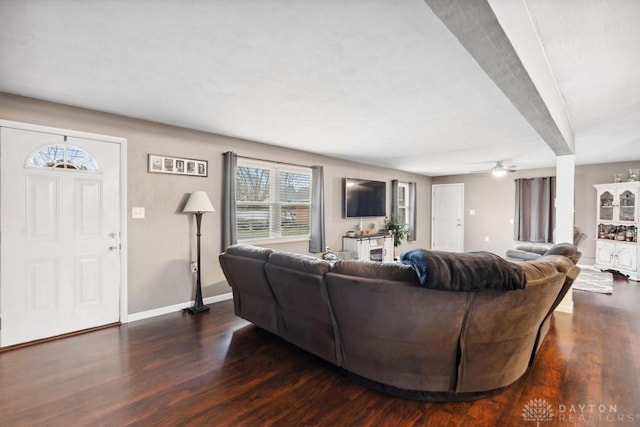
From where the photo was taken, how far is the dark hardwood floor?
183 cm

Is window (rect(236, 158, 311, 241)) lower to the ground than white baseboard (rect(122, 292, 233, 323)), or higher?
higher

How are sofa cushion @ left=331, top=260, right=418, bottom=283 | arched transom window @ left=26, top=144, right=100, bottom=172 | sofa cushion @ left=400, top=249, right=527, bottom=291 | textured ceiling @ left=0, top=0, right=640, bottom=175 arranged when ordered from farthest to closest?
arched transom window @ left=26, top=144, right=100, bottom=172 → sofa cushion @ left=331, top=260, right=418, bottom=283 → sofa cushion @ left=400, top=249, right=527, bottom=291 → textured ceiling @ left=0, top=0, right=640, bottom=175

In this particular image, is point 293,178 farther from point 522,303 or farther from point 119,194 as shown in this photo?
point 522,303

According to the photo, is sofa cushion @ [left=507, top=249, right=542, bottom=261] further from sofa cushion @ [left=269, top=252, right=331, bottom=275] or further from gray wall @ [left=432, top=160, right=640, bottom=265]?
sofa cushion @ [left=269, top=252, right=331, bottom=275]

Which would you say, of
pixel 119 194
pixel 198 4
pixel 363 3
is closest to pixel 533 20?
pixel 363 3

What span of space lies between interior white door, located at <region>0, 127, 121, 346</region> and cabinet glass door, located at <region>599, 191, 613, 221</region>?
8296 millimetres

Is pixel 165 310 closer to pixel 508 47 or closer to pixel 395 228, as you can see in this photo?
pixel 508 47

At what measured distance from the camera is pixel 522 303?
1.91 meters

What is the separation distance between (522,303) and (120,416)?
8.37ft

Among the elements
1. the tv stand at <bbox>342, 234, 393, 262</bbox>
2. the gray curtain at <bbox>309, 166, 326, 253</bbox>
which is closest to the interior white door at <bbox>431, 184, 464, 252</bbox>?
the tv stand at <bbox>342, 234, 393, 262</bbox>

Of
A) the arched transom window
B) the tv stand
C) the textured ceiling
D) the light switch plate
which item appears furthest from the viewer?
the tv stand

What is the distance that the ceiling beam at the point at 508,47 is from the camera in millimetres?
1249

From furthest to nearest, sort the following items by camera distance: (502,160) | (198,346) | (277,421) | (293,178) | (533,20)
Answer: (502,160)
(293,178)
(198,346)
(277,421)
(533,20)

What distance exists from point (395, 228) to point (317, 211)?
2.51 metres
